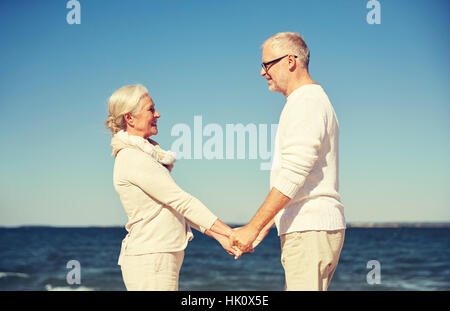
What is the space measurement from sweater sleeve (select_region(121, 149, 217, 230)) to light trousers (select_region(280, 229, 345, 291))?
0.76 meters

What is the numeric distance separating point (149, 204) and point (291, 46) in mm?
1378

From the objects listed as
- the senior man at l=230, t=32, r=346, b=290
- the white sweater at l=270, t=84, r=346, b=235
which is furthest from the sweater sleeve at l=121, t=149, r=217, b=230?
the white sweater at l=270, t=84, r=346, b=235

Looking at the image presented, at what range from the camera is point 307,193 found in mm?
2977

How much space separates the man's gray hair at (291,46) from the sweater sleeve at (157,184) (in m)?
1.10

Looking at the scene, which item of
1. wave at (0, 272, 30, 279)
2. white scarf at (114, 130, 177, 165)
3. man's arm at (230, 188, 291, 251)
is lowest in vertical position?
wave at (0, 272, 30, 279)

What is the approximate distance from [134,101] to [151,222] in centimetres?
85

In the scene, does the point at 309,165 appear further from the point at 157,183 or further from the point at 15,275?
the point at 15,275

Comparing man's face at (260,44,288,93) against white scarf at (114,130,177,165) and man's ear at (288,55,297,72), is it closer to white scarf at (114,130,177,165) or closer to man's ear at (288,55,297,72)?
man's ear at (288,55,297,72)

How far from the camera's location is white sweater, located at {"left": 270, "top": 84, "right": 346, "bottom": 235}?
291 centimetres

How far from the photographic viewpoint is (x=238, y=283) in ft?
77.3

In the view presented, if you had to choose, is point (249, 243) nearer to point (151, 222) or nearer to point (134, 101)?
point (151, 222)

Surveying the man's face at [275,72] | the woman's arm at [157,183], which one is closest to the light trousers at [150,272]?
the woman's arm at [157,183]

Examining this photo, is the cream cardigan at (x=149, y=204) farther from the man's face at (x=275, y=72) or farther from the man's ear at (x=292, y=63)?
the man's ear at (x=292, y=63)
